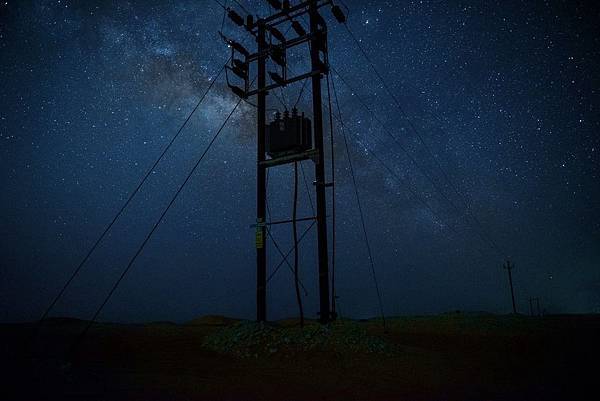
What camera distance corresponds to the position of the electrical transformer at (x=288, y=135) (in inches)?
451

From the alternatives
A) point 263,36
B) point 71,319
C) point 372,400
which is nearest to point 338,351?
point 372,400

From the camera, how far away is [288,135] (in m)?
11.6

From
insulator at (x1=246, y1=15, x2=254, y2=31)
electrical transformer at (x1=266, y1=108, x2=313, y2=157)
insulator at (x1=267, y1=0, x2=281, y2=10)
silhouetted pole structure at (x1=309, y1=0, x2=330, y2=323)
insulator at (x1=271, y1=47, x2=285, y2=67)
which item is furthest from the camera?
insulator at (x1=246, y1=15, x2=254, y2=31)

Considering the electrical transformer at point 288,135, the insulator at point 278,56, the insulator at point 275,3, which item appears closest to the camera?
the electrical transformer at point 288,135

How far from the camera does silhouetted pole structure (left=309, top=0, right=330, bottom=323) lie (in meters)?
10.6

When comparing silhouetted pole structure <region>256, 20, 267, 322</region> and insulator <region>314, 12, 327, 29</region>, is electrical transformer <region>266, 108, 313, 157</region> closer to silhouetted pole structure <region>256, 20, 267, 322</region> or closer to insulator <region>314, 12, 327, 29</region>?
silhouetted pole structure <region>256, 20, 267, 322</region>

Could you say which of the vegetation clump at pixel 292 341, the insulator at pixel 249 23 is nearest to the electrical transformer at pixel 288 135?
the insulator at pixel 249 23

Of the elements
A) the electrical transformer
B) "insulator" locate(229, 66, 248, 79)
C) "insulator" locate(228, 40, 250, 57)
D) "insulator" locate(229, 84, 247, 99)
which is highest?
"insulator" locate(228, 40, 250, 57)

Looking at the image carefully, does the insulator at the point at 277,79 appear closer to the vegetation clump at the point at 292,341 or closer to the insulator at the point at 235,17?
the insulator at the point at 235,17

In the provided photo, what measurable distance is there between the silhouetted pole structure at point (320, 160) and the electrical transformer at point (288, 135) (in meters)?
0.37

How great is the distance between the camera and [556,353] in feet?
37.6

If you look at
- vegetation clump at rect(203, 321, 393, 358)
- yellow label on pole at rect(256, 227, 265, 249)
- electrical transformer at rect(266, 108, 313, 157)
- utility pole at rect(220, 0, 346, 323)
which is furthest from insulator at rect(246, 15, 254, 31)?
vegetation clump at rect(203, 321, 393, 358)

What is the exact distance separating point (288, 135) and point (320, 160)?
140 centimetres

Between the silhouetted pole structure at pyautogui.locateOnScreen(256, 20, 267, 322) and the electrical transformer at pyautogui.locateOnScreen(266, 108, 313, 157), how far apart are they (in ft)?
1.59
